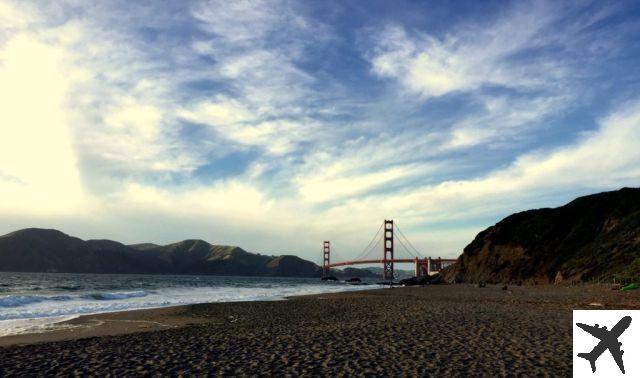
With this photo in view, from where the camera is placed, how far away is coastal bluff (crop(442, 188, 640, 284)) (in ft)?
148

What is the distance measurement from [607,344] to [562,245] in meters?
55.8

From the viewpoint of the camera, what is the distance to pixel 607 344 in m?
7.65

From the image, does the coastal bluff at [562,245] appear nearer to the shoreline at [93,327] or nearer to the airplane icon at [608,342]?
the airplane icon at [608,342]

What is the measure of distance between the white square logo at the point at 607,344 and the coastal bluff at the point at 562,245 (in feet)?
114

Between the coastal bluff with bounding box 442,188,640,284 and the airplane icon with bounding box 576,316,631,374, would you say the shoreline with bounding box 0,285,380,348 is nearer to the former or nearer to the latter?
the airplane icon with bounding box 576,316,631,374

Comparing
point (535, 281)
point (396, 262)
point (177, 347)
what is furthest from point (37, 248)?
point (177, 347)

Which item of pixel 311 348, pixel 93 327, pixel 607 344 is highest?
pixel 607 344

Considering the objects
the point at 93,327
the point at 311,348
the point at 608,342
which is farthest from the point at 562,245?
the point at 93,327

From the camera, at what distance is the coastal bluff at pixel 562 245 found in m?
45.0

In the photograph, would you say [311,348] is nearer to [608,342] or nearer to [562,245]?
[608,342]

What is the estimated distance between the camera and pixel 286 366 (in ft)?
30.3

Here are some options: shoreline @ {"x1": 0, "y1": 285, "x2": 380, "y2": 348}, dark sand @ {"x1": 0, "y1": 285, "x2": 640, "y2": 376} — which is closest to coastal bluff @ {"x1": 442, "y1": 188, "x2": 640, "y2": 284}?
dark sand @ {"x1": 0, "y1": 285, "x2": 640, "y2": 376}

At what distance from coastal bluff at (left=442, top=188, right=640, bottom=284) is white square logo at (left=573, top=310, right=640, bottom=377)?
1369 inches

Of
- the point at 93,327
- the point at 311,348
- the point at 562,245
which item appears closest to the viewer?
the point at 311,348
